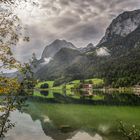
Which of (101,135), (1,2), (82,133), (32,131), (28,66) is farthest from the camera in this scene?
(32,131)

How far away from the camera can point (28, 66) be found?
67.1 ft

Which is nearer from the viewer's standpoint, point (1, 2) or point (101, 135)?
point (1, 2)

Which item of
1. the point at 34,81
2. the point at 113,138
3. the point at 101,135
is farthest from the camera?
the point at 101,135

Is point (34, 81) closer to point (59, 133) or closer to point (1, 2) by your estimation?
point (1, 2)

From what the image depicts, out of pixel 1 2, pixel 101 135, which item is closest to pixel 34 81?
pixel 1 2

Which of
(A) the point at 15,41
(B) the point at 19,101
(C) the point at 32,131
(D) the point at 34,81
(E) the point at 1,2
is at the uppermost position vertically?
(E) the point at 1,2

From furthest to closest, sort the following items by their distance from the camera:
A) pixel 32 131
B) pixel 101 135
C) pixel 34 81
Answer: pixel 32 131 < pixel 101 135 < pixel 34 81

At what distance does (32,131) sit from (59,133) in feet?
28.9

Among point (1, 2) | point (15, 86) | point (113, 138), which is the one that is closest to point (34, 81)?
point (15, 86)

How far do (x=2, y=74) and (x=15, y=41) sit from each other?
208 centimetres

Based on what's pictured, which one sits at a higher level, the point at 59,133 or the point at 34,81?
the point at 34,81

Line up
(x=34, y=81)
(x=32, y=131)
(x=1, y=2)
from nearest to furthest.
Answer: (x=1, y=2), (x=34, y=81), (x=32, y=131)

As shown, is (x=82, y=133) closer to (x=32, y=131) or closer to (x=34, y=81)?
(x=32, y=131)

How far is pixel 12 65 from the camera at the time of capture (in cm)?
1784
